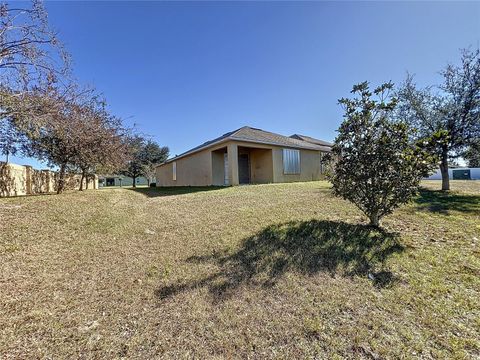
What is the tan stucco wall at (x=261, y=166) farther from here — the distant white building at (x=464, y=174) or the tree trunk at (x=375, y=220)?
the distant white building at (x=464, y=174)

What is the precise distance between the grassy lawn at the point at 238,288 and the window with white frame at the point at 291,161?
1098 centimetres

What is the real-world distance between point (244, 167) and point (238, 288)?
14.7 metres

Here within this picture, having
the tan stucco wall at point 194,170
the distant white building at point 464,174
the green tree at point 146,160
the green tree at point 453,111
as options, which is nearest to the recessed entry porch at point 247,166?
the tan stucco wall at point 194,170

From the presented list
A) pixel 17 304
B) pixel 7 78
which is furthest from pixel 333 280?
pixel 7 78

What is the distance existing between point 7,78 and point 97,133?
466 centimetres

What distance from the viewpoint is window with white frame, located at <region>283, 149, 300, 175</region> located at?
16.7 m

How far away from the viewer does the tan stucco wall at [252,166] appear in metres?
14.7

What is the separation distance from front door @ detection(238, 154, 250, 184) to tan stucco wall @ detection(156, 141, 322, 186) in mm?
338

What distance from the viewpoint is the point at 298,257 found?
158 inches

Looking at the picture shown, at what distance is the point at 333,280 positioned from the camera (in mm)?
3361

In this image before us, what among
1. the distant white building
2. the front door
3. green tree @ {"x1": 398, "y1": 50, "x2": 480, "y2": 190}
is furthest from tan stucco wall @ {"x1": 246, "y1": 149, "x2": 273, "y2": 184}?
the distant white building

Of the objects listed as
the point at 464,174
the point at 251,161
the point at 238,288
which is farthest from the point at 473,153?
the point at 464,174

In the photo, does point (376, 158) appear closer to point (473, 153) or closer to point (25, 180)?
point (473, 153)

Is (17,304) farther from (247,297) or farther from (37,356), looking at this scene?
(247,297)
